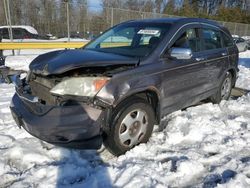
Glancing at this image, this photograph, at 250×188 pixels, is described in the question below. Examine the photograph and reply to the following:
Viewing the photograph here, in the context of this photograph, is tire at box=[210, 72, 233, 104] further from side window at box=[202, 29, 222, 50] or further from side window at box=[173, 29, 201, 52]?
side window at box=[173, 29, 201, 52]

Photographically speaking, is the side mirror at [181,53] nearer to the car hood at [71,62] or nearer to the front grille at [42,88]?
the car hood at [71,62]

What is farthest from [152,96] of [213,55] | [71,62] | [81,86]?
[213,55]

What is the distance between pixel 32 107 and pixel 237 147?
281cm

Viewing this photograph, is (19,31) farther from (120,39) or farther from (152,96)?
(152,96)

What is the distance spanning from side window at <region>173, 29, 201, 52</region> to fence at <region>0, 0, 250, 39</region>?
9.84 metres

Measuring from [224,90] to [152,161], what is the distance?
11.0ft

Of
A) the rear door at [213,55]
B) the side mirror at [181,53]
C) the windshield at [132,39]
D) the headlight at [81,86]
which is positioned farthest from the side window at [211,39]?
the headlight at [81,86]

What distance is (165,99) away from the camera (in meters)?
4.54

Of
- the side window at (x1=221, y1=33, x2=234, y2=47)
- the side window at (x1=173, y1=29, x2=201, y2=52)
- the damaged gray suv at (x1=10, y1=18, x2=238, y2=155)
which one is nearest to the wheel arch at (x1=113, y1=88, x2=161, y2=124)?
the damaged gray suv at (x1=10, y1=18, x2=238, y2=155)

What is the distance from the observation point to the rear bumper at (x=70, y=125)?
3520mm

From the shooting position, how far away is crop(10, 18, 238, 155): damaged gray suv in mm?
3588

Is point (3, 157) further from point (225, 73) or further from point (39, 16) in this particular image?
point (39, 16)

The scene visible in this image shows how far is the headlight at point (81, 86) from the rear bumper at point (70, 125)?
0.17m

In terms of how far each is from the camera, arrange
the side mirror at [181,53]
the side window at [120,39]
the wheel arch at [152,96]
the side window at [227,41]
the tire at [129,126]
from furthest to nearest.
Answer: the side window at [227,41]
the side window at [120,39]
the side mirror at [181,53]
the wheel arch at [152,96]
the tire at [129,126]
